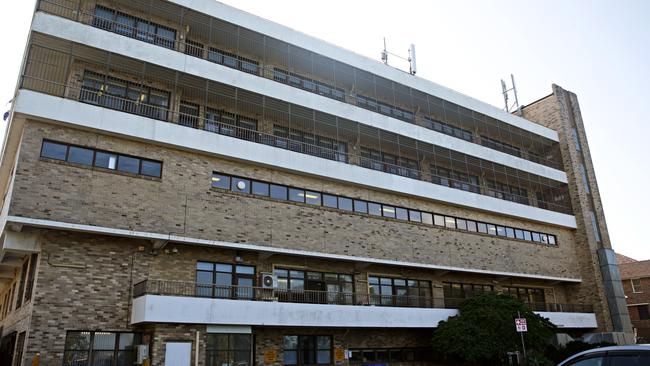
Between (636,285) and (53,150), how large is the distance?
50171mm

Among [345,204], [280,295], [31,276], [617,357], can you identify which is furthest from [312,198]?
[617,357]

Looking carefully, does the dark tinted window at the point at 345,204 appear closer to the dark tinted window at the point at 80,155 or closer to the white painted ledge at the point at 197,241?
the white painted ledge at the point at 197,241

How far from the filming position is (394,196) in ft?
90.5

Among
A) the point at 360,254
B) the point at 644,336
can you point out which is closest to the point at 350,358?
the point at 360,254

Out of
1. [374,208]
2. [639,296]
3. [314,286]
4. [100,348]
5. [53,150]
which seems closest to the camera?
[100,348]

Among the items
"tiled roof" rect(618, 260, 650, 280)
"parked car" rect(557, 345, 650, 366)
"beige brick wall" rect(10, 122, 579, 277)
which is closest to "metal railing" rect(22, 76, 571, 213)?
"beige brick wall" rect(10, 122, 579, 277)

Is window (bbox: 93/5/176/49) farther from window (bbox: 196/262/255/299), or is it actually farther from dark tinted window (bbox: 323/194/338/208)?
window (bbox: 196/262/255/299)

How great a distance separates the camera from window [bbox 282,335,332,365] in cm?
2162

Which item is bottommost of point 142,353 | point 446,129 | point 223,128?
point 142,353

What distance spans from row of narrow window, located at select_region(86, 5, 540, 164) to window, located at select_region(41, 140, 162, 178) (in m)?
6.07

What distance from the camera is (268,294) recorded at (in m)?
21.5

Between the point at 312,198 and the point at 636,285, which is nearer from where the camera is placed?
the point at 312,198

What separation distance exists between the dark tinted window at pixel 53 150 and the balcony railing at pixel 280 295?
222 inches

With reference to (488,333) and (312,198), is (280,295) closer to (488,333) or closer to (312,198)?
(312,198)
